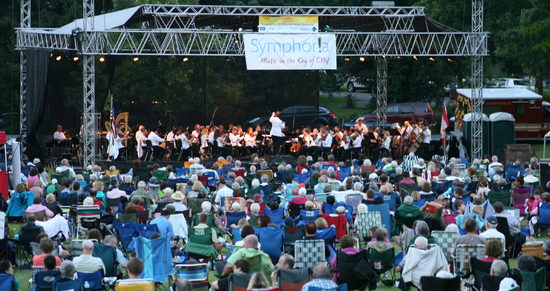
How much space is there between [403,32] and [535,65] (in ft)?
33.1

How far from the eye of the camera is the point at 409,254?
7973 mm

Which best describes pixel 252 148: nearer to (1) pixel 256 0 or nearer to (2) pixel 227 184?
(2) pixel 227 184

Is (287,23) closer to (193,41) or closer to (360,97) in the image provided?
(193,41)

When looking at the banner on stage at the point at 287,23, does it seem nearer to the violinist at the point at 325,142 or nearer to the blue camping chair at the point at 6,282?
the violinist at the point at 325,142

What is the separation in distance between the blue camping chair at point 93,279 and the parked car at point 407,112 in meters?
21.0

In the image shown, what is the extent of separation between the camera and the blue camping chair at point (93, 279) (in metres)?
7.74

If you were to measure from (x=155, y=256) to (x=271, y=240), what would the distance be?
1.57m

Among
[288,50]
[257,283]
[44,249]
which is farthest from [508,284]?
[288,50]

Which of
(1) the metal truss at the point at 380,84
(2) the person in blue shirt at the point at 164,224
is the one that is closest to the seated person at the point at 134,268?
(2) the person in blue shirt at the point at 164,224

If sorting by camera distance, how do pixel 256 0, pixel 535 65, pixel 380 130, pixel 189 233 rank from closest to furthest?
pixel 189 233, pixel 380 130, pixel 535 65, pixel 256 0

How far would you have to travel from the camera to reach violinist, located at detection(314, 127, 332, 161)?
2070 centimetres

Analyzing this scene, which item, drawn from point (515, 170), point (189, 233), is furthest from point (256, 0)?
point (189, 233)

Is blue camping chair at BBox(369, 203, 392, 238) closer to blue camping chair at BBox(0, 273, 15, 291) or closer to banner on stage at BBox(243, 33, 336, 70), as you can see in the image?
blue camping chair at BBox(0, 273, 15, 291)

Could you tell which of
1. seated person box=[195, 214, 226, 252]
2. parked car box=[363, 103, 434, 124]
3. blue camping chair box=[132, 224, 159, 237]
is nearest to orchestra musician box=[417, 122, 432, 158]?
parked car box=[363, 103, 434, 124]
